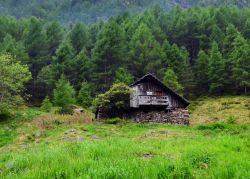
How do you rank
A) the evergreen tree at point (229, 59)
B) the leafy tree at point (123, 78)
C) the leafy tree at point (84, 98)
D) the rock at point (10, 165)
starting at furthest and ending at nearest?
1. the evergreen tree at point (229, 59)
2. the leafy tree at point (123, 78)
3. the leafy tree at point (84, 98)
4. the rock at point (10, 165)

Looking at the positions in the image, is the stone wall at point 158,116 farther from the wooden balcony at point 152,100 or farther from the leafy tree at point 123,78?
the leafy tree at point 123,78

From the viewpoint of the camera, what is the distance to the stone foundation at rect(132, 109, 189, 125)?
151 feet

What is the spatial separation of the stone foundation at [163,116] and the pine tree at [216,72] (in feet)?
89.3

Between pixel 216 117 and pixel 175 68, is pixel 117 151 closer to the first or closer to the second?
pixel 216 117

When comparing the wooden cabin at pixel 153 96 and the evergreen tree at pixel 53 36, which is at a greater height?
the evergreen tree at pixel 53 36

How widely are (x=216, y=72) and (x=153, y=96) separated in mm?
30584

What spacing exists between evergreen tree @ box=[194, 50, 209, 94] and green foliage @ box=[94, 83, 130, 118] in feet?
114

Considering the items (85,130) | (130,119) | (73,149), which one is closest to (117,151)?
(73,149)

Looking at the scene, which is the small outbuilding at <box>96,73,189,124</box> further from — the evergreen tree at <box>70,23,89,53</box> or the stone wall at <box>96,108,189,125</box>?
the evergreen tree at <box>70,23,89,53</box>

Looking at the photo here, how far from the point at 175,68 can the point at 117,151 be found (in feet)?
211

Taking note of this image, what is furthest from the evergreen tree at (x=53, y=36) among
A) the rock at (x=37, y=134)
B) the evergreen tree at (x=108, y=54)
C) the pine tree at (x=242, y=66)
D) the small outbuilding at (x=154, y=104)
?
the rock at (x=37, y=134)

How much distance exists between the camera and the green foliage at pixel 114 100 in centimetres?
4466

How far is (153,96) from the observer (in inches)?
1822

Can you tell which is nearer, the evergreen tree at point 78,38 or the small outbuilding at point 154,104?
the small outbuilding at point 154,104
